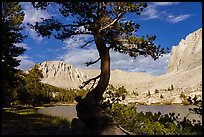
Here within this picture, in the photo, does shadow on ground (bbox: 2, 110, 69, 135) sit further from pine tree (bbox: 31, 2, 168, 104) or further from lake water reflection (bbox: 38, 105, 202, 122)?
lake water reflection (bbox: 38, 105, 202, 122)

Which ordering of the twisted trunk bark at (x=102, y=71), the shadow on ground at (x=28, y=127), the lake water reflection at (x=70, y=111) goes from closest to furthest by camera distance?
the twisted trunk bark at (x=102, y=71) → the shadow on ground at (x=28, y=127) → the lake water reflection at (x=70, y=111)

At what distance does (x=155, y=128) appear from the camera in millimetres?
12336

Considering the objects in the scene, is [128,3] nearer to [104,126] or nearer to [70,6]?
[70,6]

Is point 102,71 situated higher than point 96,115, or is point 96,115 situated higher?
point 102,71

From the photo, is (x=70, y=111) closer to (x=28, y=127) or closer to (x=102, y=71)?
(x=28, y=127)

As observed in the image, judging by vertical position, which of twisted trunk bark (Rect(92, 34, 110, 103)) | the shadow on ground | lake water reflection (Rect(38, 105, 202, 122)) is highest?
twisted trunk bark (Rect(92, 34, 110, 103))

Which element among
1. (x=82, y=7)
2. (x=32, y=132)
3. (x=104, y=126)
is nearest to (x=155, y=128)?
(x=104, y=126)

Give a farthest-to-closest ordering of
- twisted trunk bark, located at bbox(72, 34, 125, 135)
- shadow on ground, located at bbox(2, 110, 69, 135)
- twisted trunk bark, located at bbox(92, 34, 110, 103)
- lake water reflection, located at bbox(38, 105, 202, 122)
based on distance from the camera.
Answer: lake water reflection, located at bbox(38, 105, 202, 122)
shadow on ground, located at bbox(2, 110, 69, 135)
twisted trunk bark, located at bbox(92, 34, 110, 103)
twisted trunk bark, located at bbox(72, 34, 125, 135)

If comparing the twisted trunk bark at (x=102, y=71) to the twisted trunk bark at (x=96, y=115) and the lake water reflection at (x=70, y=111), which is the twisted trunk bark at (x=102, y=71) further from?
the lake water reflection at (x=70, y=111)

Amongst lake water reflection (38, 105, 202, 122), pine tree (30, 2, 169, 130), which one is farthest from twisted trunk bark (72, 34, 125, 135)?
lake water reflection (38, 105, 202, 122)

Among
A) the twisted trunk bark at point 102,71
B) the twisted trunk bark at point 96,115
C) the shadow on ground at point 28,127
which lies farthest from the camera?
the shadow on ground at point 28,127

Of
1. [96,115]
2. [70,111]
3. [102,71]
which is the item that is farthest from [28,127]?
[70,111]

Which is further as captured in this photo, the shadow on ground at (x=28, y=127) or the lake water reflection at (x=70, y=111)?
the lake water reflection at (x=70, y=111)

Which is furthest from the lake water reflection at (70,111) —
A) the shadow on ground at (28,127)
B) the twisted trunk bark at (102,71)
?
the twisted trunk bark at (102,71)
